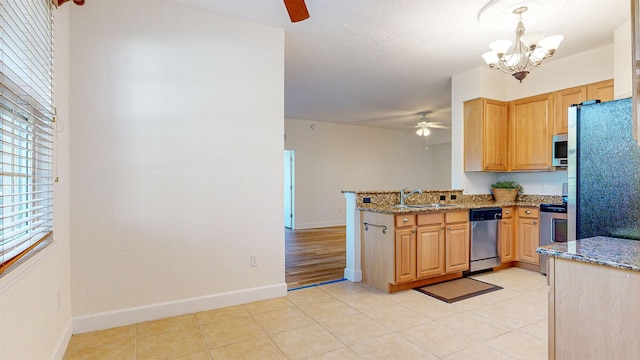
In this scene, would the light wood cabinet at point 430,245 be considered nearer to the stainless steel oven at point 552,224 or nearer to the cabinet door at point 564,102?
the stainless steel oven at point 552,224

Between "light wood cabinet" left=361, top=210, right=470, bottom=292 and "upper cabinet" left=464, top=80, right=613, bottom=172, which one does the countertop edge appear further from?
"upper cabinet" left=464, top=80, right=613, bottom=172

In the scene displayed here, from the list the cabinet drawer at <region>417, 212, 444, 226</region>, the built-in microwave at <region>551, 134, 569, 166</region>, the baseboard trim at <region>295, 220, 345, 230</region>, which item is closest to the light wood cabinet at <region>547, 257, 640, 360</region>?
the cabinet drawer at <region>417, 212, 444, 226</region>

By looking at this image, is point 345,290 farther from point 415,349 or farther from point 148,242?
point 148,242

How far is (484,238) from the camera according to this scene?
404 cm

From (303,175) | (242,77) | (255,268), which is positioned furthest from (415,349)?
(303,175)

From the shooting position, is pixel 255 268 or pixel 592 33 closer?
pixel 255 268

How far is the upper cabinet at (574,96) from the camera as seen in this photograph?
12.4 feet

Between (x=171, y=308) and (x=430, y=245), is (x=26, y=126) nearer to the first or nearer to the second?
(x=171, y=308)

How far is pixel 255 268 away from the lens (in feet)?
10.5

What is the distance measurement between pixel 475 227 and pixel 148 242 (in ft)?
11.5

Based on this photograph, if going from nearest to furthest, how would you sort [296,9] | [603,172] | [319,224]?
[603,172] < [296,9] < [319,224]

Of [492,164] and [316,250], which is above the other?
[492,164]

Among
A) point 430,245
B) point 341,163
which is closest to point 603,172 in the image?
point 430,245

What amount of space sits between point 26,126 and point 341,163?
22.6 feet
